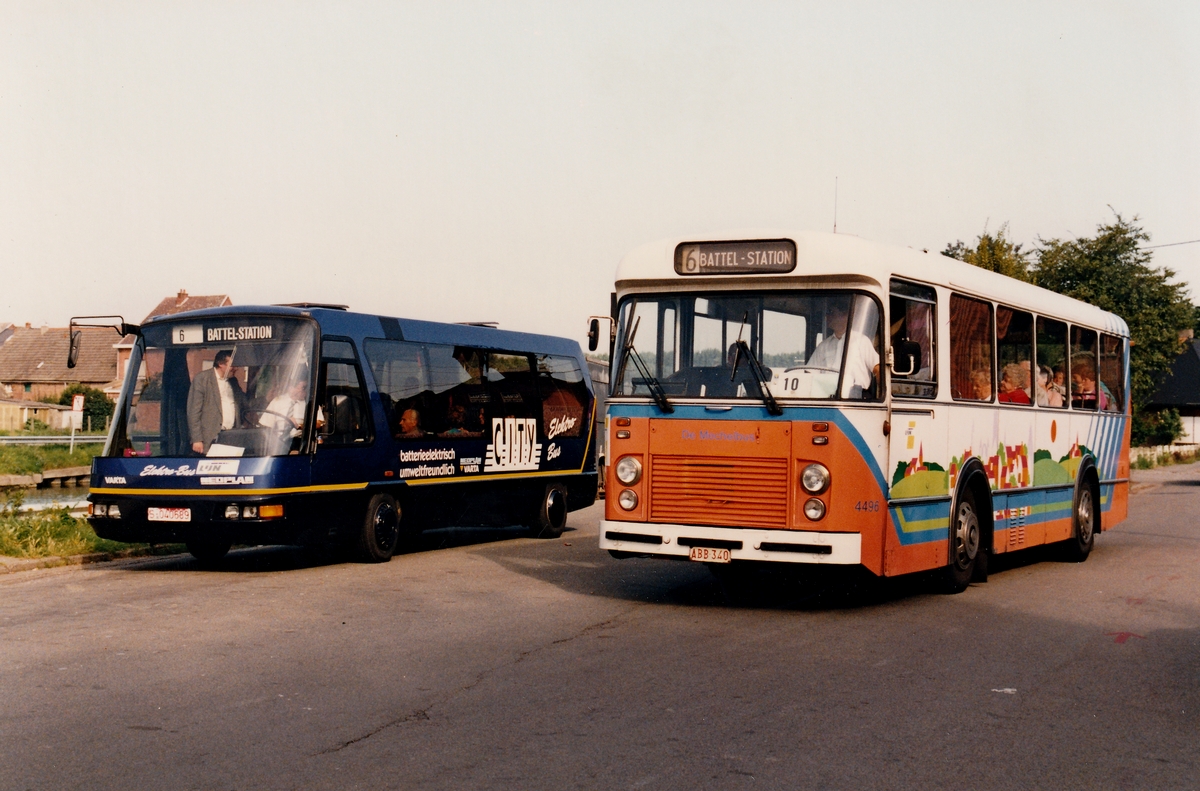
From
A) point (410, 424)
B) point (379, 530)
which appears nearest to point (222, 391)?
point (379, 530)

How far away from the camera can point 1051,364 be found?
575 inches

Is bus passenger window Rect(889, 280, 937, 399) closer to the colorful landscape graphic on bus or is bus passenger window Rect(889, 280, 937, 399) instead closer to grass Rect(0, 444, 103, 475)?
the colorful landscape graphic on bus

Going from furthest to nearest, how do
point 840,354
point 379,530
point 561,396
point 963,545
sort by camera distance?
point 561,396 < point 379,530 < point 963,545 < point 840,354

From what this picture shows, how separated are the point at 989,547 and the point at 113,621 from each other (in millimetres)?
7804

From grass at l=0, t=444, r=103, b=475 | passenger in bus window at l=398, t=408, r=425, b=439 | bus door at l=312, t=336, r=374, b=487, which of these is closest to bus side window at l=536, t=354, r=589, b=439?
passenger in bus window at l=398, t=408, r=425, b=439

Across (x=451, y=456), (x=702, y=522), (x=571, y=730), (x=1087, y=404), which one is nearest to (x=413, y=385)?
(x=451, y=456)

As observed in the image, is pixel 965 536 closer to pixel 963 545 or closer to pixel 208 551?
pixel 963 545

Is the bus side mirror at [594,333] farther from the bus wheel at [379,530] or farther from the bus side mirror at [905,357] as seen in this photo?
the bus wheel at [379,530]

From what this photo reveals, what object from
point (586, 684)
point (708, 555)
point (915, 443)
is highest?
point (915, 443)

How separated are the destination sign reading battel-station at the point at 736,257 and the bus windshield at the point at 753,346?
21 cm

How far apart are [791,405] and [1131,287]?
48623mm

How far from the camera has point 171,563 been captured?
14992 millimetres

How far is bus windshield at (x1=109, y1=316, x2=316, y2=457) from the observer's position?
13.5 metres

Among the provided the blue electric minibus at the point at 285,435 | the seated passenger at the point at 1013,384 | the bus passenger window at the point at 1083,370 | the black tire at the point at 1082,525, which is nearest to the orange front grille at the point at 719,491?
the seated passenger at the point at 1013,384
